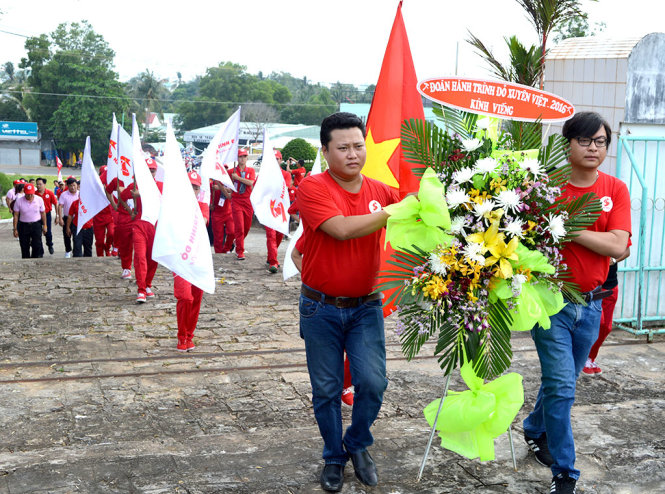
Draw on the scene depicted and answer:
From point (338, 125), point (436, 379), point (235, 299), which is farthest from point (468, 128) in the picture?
point (235, 299)

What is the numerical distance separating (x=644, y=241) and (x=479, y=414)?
4866 mm

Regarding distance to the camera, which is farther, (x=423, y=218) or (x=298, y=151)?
(x=298, y=151)

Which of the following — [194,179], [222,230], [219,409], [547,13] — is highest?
[547,13]

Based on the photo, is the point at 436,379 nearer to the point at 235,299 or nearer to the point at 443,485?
the point at 443,485

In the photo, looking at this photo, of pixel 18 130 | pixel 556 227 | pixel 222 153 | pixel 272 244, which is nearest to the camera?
pixel 556 227

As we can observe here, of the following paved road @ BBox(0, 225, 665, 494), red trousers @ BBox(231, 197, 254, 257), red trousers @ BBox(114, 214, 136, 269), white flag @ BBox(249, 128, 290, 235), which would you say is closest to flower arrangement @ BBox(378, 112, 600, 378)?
paved road @ BBox(0, 225, 665, 494)

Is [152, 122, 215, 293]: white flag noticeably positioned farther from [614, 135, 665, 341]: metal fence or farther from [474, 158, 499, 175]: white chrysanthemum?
[614, 135, 665, 341]: metal fence

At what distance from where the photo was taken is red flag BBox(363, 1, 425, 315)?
17.8ft

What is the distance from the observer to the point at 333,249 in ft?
13.1

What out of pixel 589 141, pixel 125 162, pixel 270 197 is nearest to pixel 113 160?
pixel 125 162

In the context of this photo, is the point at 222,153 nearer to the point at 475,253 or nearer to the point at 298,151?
the point at 475,253

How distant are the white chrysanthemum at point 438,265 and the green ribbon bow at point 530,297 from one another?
28 centimetres

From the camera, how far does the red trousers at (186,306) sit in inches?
294

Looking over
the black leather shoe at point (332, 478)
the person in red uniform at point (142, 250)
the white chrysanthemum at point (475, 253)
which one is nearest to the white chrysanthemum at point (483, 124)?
the white chrysanthemum at point (475, 253)
